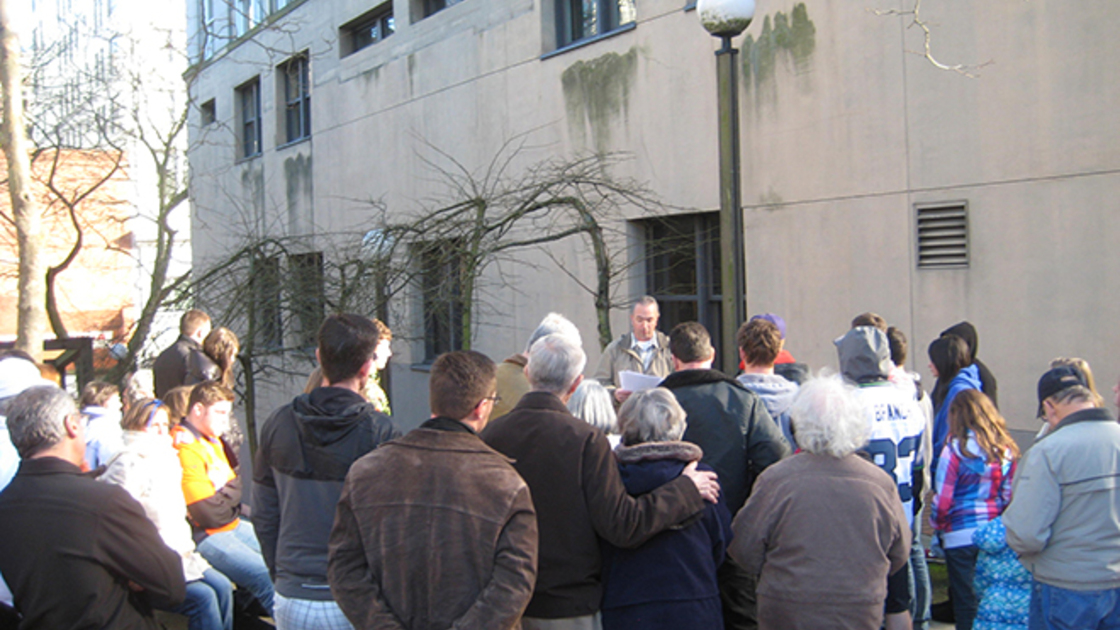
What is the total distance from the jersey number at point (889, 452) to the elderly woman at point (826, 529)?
920mm

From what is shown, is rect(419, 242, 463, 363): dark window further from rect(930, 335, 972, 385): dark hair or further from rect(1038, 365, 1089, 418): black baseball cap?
rect(1038, 365, 1089, 418): black baseball cap

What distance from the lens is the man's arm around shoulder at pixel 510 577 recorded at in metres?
2.93

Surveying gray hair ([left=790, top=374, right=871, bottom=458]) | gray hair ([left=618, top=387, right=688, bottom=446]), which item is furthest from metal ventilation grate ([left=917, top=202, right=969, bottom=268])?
gray hair ([left=618, top=387, right=688, bottom=446])

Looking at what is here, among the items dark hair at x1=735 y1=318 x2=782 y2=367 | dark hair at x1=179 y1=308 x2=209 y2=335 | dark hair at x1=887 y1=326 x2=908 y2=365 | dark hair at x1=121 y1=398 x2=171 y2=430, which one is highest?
dark hair at x1=179 y1=308 x2=209 y2=335

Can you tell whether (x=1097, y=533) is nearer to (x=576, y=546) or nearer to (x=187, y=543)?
Answer: (x=576, y=546)

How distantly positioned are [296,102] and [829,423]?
17.9m

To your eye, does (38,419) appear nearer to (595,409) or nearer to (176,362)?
(595,409)

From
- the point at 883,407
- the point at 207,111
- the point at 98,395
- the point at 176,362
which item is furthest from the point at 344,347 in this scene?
the point at 207,111

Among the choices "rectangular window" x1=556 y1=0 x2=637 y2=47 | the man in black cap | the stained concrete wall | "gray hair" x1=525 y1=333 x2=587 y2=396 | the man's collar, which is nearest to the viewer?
the man's collar

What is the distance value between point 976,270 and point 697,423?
14.7ft

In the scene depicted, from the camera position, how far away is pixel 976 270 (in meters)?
7.48

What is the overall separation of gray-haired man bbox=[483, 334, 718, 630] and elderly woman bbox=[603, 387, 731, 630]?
0.06m

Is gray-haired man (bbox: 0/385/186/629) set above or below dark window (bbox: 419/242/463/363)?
below

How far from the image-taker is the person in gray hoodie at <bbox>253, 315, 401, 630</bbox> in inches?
138
